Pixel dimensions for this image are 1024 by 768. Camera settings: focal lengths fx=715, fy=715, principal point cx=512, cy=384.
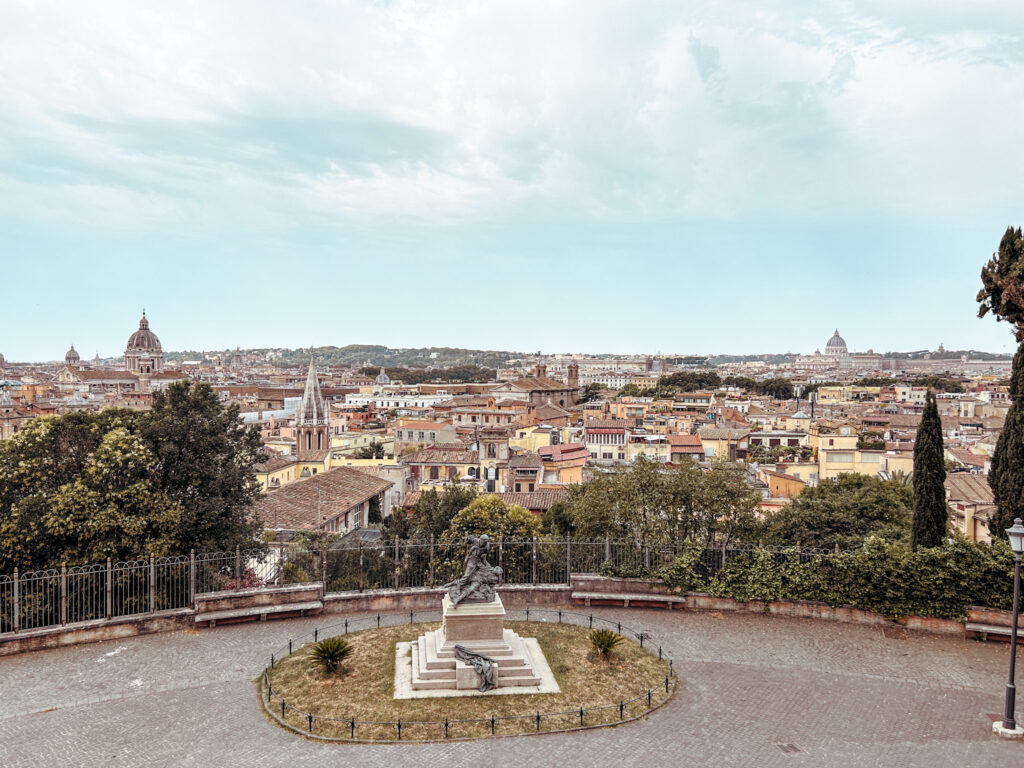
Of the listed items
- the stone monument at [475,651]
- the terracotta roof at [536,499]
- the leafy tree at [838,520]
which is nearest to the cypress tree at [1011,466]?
the leafy tree at [838,520]

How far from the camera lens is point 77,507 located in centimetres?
1392

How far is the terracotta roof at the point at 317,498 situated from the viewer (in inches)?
1098

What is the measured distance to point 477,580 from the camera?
449 inches

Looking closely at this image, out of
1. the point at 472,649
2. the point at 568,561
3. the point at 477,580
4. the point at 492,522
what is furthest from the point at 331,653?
the point at 492,522

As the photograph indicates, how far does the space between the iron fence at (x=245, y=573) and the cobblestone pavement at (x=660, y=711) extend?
101 cm

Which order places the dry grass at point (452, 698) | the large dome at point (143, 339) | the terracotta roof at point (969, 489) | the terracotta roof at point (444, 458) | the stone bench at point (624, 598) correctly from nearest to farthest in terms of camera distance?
1. the dry grass at point (452, 698)
2. the stone bench at point (624, 598)
3. the terracotta roof at point (969, 489)
4. the terracotta roof at point (444, 458)
5. the large dome at point (143, 339)

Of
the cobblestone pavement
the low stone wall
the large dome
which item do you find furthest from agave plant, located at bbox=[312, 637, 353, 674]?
the large dome

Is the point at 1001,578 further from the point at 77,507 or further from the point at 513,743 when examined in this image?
the point at 77,507

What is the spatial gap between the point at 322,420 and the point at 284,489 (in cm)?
2071

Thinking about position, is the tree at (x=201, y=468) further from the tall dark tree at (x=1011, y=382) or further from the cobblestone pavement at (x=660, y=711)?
the tall dark tree at (x=1011, y=382)

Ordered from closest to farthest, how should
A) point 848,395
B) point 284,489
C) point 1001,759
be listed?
point 1001,759
point 284,489
point 848,395

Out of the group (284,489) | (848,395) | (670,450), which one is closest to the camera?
(284,489)

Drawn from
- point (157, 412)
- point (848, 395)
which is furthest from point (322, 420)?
point (848, 395)

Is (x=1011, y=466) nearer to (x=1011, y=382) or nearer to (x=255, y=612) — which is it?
(x=1011, y=382)
